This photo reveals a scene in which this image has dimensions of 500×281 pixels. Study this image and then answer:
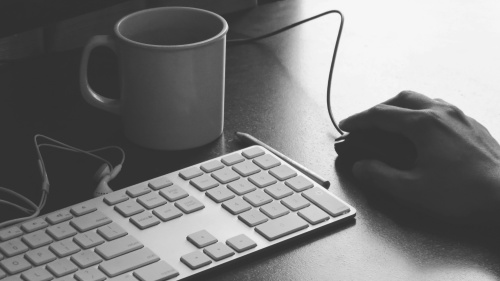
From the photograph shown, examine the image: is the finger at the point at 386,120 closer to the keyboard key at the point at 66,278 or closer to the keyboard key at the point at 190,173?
the keyboard key at the point at 190,173

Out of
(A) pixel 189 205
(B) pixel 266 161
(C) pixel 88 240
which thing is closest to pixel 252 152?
(B) pixel 266 161

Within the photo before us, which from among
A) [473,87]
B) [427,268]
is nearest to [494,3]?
[473,87]

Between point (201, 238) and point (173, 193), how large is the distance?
88 mm

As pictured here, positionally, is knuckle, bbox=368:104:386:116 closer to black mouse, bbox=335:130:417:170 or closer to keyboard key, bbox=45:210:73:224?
black mouse, bbox=335:130:417:170

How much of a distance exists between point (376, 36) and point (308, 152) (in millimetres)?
385

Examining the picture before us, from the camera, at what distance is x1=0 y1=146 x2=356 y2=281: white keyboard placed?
2.45ft

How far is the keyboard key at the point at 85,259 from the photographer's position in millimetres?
744

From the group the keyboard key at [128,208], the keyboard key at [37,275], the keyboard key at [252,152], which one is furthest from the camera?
the keyboard key at [252,152]

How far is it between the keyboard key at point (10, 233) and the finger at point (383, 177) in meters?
0.37

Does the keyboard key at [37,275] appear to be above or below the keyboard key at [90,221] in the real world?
below

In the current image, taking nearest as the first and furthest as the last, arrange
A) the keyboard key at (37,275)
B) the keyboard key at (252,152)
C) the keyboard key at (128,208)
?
the keyboard key at (37,275), the keyboard key at (128,208), the keyboard key at (252,152)

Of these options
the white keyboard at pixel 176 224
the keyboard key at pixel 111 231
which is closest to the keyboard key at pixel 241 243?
the white keyboard at pixel 176 224

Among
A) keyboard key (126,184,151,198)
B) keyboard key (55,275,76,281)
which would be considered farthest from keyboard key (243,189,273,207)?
keyboard key (55,275,76,281)

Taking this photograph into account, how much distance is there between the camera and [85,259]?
2.46ft
